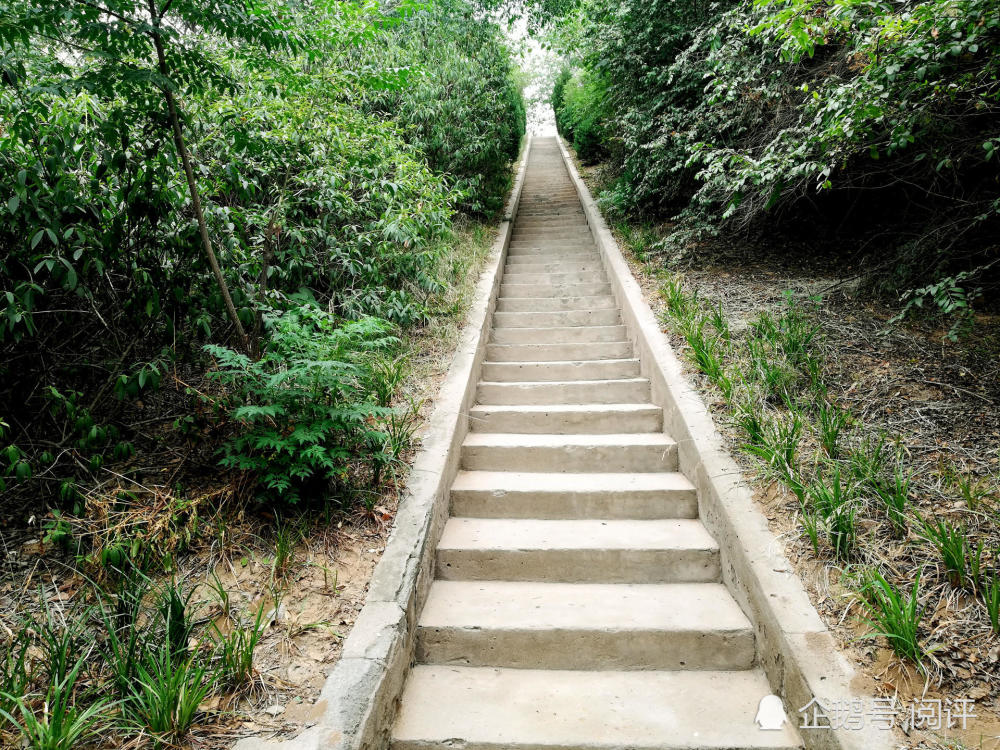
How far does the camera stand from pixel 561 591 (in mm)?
2824

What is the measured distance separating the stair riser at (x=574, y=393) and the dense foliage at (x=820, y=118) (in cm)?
183

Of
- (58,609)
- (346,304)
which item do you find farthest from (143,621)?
(346,304)

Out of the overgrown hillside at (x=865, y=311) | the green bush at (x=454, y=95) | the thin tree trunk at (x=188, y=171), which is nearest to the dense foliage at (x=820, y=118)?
the overgrown hillside at (x=865, y=311)

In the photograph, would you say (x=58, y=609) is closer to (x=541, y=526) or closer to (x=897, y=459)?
(x=541, y=526)

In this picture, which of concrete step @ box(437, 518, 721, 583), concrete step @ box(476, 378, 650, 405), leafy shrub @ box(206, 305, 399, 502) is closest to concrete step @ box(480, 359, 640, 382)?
concrete step @ box(476, 378, 650, 405)

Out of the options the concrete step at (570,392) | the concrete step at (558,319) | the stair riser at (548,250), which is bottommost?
the concrete step at (570,392)

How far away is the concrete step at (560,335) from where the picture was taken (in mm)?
5504

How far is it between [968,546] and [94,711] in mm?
3284

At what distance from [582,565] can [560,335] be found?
3.06 metres

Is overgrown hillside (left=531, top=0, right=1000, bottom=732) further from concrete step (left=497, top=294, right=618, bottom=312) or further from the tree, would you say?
the tree

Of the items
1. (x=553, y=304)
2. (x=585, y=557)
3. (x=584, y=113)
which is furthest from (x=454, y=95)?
(x=585, y=557)

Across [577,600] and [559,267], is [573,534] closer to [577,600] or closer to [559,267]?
[577,600]

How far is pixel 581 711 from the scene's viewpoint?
223cm

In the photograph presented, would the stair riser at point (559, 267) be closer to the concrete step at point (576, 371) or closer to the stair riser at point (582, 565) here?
the concrete step at point (576, 371)
